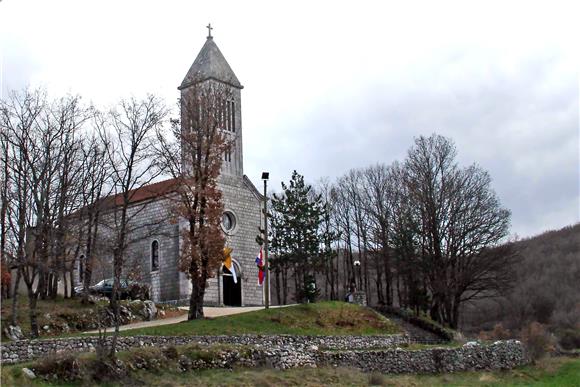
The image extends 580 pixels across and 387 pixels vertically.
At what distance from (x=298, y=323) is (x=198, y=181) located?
310 inches

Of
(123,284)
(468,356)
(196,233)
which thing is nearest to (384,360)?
(468,356)

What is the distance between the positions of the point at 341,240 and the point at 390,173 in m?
6.65

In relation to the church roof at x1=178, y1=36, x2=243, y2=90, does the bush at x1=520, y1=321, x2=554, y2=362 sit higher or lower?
lower

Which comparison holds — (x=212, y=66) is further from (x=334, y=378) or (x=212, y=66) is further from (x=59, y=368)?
(x=59, y=368)

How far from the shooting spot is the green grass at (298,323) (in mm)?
30342

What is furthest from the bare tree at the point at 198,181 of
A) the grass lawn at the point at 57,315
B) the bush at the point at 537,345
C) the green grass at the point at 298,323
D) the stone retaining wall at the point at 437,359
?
the bush at the point at 537,345

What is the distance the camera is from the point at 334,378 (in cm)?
2402

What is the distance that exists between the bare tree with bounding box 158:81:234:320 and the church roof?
442 inches

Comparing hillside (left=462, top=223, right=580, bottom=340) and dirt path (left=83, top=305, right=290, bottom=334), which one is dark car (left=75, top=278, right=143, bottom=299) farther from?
hillside (left=462, top=223, right=580, bottom=340)

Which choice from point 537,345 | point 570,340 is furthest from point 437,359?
point 570,340

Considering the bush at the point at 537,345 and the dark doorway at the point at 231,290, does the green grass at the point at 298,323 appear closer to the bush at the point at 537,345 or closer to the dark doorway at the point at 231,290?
the bush at the point at 537,345

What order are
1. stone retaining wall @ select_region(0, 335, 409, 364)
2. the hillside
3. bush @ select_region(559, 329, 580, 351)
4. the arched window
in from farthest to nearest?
the hillside
the arched window
bush @ select_region(559, 329, 580, 351)
stone retaining wall @ select_region(0, 335, 409, 364)

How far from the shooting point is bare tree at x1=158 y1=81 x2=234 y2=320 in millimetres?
33125

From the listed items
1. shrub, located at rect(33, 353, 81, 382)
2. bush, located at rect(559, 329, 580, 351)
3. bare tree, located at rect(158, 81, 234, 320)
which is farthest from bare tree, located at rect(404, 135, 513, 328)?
shrub, located at rect(33, 353, 81, 382)
